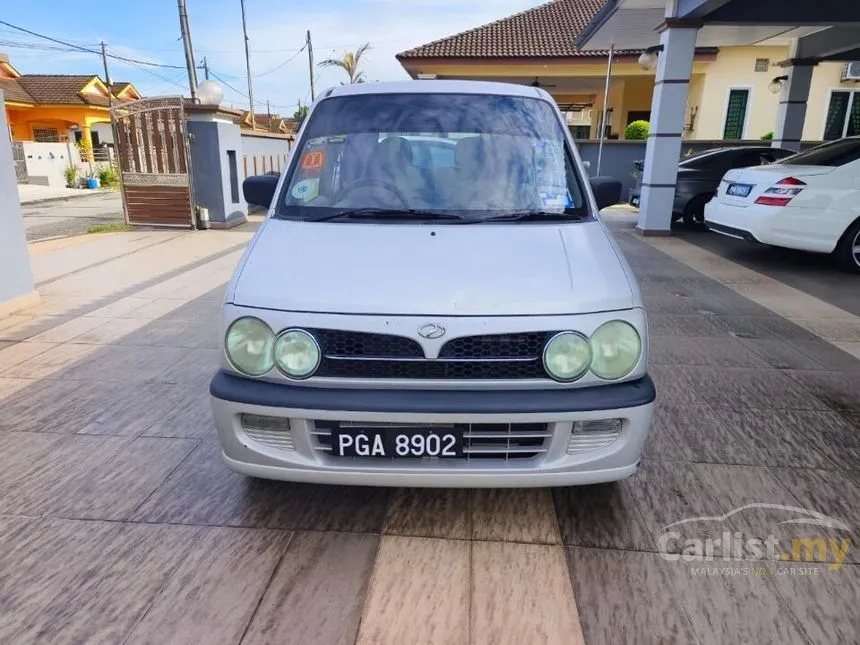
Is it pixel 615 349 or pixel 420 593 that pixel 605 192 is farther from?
pixel 420 593

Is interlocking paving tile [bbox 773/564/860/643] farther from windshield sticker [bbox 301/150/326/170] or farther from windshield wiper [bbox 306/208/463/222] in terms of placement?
windshield sticker [bbox 301/150/326/170]

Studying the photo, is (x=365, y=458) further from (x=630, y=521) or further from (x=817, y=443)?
(x=817, y=443)

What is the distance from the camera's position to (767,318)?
550 cm

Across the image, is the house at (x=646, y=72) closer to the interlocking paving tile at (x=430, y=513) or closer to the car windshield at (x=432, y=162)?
the car windshield at (x=432, y=162)

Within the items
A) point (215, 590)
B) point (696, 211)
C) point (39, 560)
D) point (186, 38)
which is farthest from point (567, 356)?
point (186, 38)

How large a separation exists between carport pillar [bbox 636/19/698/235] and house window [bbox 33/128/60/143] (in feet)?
108

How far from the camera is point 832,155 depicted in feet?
23.4

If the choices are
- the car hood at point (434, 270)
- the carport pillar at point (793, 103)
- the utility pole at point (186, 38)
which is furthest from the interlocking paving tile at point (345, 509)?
the carport pillar at point (793, 103)

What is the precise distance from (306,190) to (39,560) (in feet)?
6.50

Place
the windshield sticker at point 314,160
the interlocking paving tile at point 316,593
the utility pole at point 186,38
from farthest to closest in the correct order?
1. the utility pole at point 186,38
2. the windshield sticker at point 314,160
3. the interlocking paving tile at point 316,593

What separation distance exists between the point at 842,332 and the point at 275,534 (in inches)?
198

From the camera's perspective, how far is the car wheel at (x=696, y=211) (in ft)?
35.7

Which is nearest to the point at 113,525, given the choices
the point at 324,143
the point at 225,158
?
the point at 324,143

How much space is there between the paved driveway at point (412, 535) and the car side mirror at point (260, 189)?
128 centimetres
